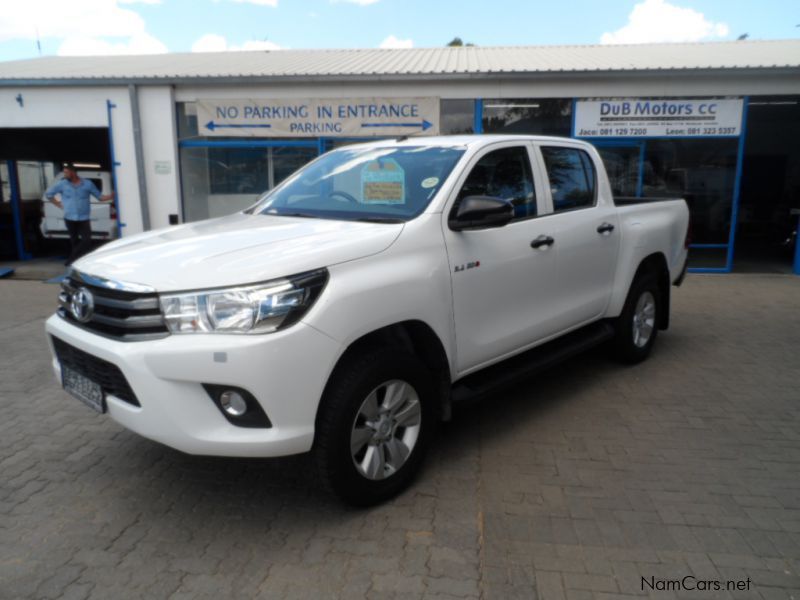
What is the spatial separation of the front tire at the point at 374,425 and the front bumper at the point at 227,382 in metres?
0.12

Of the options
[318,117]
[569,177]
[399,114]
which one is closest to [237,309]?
[569,177]

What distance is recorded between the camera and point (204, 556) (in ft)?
9.17

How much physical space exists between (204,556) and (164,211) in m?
9.65

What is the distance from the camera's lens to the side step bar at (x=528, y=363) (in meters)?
3.62

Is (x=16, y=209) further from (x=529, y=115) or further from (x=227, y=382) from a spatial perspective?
(x=227, y=382)

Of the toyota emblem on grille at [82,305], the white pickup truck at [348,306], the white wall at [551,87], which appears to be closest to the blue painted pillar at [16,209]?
the white wall at [551,87]

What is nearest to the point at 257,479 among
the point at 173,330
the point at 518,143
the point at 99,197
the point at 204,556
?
the point at 204,556

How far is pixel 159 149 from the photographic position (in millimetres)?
11148

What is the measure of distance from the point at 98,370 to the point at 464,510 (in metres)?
1.94

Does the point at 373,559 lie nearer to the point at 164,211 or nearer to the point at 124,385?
the point at 124,385

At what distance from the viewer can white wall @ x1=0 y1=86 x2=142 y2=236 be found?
11039 millimetres

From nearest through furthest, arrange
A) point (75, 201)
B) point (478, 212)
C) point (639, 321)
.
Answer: point (478, 212), point (639, 321), point (75, 201)

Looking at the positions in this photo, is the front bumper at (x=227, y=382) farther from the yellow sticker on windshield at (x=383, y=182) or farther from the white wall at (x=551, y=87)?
the white wall at (x=551, y=87)

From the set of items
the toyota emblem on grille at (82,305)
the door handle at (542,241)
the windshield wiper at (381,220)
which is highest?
the windshield wiper at (381,220)
